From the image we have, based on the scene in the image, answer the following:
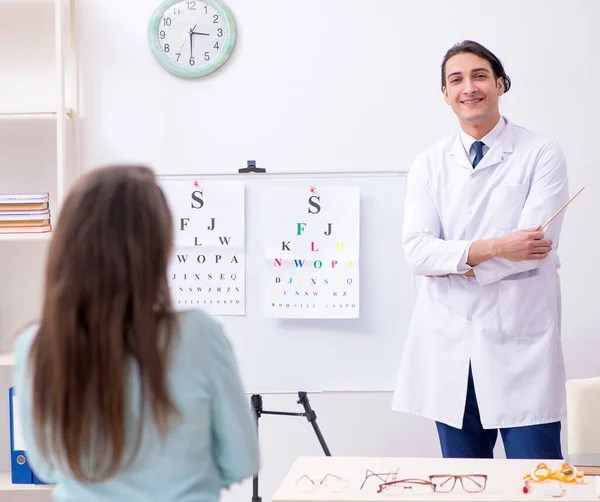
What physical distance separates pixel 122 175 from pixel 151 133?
226 cm

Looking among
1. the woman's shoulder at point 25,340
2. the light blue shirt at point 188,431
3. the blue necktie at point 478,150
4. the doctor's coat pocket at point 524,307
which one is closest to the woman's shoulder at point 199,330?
the light blue shirt at point 188,431

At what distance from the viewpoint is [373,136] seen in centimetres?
339

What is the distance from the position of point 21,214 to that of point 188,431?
2.13 m

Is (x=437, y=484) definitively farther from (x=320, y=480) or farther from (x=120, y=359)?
(x=120, y=359)

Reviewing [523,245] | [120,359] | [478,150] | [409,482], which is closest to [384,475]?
[409,482]

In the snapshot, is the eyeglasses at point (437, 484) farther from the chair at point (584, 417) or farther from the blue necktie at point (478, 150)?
the blue necktie at point (478, 150)

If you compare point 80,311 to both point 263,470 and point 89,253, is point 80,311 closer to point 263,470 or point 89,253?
point 89,253

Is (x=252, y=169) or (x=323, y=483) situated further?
(x=252, y=169)

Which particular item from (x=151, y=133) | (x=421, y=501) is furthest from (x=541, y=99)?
(x=421, y=501)

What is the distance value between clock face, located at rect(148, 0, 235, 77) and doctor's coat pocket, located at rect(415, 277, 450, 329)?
1.36 m

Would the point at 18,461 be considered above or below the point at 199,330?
below

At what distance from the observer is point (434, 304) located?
2596mm

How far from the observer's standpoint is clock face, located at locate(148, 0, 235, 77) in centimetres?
342

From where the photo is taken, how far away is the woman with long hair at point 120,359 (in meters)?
1.24
